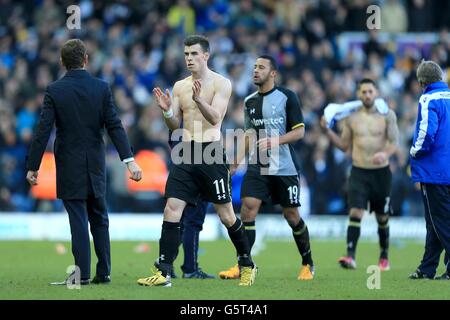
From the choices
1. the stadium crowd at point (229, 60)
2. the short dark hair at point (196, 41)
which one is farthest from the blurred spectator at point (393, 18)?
the short dark hair at point (196, 41)

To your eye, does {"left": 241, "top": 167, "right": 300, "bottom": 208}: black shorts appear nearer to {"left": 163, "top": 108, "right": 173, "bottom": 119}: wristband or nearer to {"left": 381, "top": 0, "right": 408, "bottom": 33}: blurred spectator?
{"left": 163, "top": 108, "right": 173, "bottom": 119}: wristband

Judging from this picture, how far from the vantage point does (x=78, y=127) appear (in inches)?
461

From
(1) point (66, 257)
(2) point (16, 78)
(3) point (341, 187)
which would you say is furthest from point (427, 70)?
(2) point (16, 78)

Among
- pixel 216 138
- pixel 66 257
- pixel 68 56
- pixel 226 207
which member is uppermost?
pixel 68 56

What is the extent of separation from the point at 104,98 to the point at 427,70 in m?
3.85

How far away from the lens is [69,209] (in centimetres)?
1168

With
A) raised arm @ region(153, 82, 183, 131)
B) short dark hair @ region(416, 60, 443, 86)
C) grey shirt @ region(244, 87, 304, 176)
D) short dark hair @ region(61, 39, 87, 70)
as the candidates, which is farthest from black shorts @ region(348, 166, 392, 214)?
short dark hair @ region(61, 39, 87, 70)

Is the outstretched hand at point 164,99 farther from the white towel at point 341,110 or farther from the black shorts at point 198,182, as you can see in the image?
the white towel at point 341,110

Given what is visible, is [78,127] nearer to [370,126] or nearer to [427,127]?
[427,127]

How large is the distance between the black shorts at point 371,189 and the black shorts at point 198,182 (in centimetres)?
459

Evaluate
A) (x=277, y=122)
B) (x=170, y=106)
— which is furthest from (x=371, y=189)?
(x=170, y=106)

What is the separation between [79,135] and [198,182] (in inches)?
55.0

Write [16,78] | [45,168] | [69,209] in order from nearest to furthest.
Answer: [69,209] → [45,168] → [16,78]

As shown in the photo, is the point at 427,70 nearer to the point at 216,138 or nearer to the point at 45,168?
the point at 216,138
